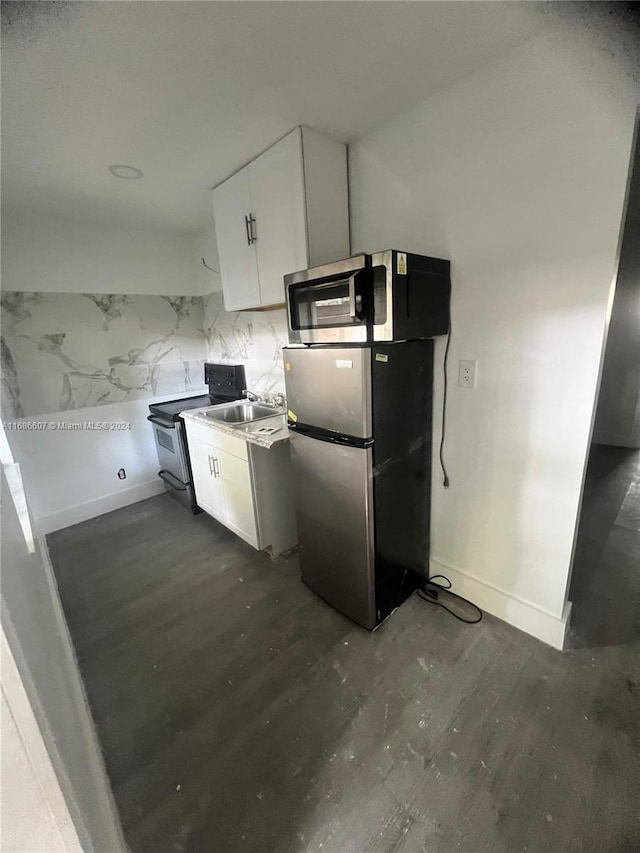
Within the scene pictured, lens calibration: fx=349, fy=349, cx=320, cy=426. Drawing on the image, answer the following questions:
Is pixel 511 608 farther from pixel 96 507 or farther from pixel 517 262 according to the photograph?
pixel 96 507

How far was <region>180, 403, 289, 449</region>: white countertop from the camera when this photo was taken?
1997mm

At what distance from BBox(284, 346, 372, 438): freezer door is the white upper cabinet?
0.57 m

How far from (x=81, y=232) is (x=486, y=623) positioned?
379 centimetres

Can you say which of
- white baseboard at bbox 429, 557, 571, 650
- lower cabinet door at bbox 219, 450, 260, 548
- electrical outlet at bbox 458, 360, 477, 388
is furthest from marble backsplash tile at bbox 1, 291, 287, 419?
white baseboard at bbox 429, 557, 571, 650

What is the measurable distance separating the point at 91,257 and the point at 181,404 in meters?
1.33

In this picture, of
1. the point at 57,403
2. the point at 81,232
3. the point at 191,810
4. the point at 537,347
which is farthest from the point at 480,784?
the point at 81,232

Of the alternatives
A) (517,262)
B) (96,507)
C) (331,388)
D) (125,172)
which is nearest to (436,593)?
→ (331,388)

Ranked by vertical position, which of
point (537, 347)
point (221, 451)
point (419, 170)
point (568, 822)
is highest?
point (419, 170)

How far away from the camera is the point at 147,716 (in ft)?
4.68

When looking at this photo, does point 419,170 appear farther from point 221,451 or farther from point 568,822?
point 568,822

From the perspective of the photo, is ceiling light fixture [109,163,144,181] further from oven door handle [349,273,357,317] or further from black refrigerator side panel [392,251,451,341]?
black refrigerator side panel [392,251,451,341]

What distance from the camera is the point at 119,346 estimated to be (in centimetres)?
301

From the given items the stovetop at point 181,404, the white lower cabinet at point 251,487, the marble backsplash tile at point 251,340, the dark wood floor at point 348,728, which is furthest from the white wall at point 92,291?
the dark wood floor at point 348,728

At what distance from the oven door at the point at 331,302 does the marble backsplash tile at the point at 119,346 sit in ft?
2.90
